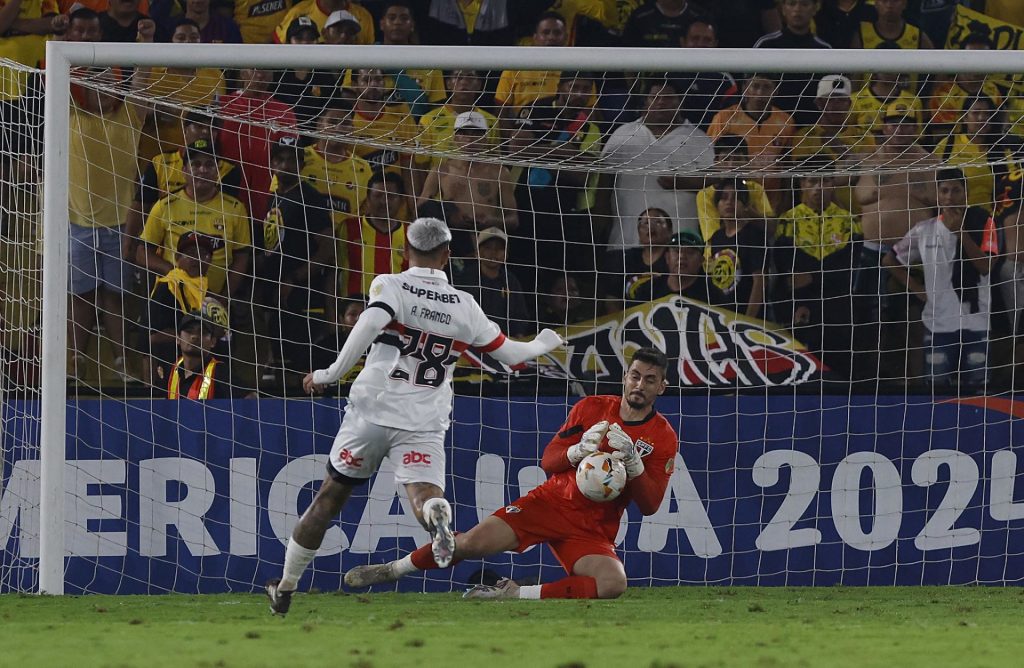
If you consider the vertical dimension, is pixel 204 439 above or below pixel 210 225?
below

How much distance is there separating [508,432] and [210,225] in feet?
7.82

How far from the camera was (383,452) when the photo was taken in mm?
6367

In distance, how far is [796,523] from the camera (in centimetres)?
871

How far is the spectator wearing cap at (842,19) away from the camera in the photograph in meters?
11.1

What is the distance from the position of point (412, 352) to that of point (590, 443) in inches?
50.0

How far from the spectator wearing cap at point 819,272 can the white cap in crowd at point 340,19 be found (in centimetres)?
359

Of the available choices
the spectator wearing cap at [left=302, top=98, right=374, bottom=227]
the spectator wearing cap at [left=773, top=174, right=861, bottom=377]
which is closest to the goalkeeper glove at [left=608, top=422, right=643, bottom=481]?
the spectator wearing cap at [left=773, top=174, right=861, bottom=377]

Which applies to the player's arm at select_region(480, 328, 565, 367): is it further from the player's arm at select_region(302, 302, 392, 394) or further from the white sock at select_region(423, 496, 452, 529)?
the white sock at select_region(423, 496, 452, 529)

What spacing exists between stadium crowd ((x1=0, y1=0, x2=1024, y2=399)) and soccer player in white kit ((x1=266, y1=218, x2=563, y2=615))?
2.42 metres

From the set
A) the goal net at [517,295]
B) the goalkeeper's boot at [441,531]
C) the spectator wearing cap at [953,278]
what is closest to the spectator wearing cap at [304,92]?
the goal net at [517,295]

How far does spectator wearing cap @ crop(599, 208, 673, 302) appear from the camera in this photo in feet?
30.6

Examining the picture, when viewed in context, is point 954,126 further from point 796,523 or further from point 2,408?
point 2,408

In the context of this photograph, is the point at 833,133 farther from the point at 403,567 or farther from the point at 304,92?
the point at 403,567

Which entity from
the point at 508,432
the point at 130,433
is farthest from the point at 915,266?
the point at 130,433
